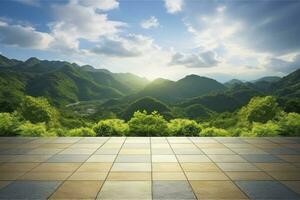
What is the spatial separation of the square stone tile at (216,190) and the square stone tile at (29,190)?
285 cm

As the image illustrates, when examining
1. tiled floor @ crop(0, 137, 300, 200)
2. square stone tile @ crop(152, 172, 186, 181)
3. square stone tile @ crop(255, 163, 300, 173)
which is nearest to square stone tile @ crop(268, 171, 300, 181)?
tiled floor @ crop(0, 137, 300, 200)

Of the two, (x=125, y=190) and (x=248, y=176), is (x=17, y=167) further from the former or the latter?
(x=248, y=176)

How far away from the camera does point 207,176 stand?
23.4ft

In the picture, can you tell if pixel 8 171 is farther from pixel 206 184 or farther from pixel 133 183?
pixel 206 184

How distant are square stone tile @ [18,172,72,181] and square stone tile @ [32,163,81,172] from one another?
28 centimetres

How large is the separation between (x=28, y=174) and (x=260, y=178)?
17.3ft

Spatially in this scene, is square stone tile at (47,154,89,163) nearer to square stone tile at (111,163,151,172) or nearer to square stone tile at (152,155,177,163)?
square stone tile at (111,163,151,172)

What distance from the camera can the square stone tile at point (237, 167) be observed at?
7.77 m

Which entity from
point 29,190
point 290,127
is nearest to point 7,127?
point 29,190

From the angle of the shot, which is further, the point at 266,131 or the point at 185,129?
the point at 185,129

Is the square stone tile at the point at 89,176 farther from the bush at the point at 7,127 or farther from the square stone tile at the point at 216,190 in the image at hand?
the bush at the point at 7,127

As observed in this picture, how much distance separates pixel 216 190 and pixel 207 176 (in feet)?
3.24

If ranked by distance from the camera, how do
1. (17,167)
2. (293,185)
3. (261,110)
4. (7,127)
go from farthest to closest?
(261,110)
(7,127)
(17,167)
(293,185)

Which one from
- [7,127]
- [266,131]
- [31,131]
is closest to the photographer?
[31,131]
